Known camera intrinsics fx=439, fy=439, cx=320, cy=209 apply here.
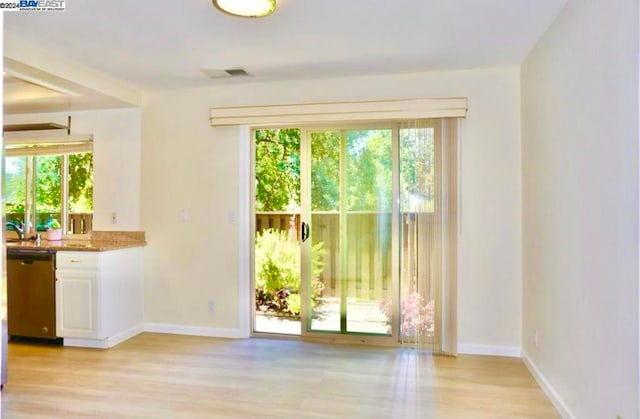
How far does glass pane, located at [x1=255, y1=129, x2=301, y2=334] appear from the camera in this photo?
4.68 meters

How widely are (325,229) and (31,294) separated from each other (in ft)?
8.48

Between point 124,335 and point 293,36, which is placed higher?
point 293,36

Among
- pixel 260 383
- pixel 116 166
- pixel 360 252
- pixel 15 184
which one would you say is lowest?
pixel 260 383

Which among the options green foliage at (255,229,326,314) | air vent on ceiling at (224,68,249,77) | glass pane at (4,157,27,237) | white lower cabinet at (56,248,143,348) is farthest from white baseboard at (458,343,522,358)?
glass pane at (4,157,27,237)

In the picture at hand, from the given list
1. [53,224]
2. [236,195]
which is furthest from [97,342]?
[236,195]

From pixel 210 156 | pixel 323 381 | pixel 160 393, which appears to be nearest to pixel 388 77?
pixel 210 156

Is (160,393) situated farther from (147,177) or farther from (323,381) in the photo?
(147,177)

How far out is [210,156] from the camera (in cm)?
402

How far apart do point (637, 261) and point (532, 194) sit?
1.48 meters

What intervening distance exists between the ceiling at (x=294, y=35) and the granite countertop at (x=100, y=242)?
4.80ft

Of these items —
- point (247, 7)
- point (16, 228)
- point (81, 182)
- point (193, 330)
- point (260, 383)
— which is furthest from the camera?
point (81, 182)

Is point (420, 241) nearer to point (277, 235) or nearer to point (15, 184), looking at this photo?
point (277, 235)

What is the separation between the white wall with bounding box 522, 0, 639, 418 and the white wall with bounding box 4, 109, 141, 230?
11.3 ft

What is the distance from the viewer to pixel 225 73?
142 inches
